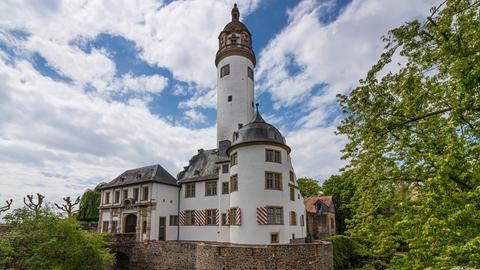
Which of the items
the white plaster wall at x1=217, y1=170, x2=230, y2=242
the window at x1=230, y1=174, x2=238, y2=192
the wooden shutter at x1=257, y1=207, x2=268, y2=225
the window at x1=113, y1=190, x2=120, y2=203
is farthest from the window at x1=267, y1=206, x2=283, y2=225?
the window at x1=113, y1=190, x2=120, y2=203

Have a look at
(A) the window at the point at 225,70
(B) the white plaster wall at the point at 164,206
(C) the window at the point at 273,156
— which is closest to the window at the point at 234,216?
(C) the window at the point at 273,156

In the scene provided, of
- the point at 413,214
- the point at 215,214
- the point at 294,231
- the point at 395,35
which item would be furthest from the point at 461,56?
the point at 215,214

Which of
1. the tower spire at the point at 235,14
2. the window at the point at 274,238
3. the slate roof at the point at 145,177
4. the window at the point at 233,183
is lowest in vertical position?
the window at the point at 274,238

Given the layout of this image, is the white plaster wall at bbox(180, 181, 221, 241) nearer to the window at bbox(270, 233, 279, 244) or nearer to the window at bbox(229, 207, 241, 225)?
the window at bbox(229, 207, 241, 225)

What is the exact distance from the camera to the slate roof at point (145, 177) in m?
25.7

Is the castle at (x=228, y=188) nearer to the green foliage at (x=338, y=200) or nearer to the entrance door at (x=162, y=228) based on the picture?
the entrance door at (x=162, y=228)

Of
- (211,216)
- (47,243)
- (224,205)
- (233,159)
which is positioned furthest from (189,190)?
(47,243)

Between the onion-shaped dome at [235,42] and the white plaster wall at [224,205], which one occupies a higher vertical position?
the onion-shaped dome at [235,42]

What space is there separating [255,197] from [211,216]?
6.03 metres

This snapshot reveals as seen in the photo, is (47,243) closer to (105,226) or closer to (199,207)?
(199,207)

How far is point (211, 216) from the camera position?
77.7 feet

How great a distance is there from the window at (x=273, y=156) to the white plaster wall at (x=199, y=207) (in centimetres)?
587

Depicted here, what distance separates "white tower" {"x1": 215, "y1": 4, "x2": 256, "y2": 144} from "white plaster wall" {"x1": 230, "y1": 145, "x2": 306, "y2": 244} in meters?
7.54

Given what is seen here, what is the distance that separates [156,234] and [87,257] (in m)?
7.22
